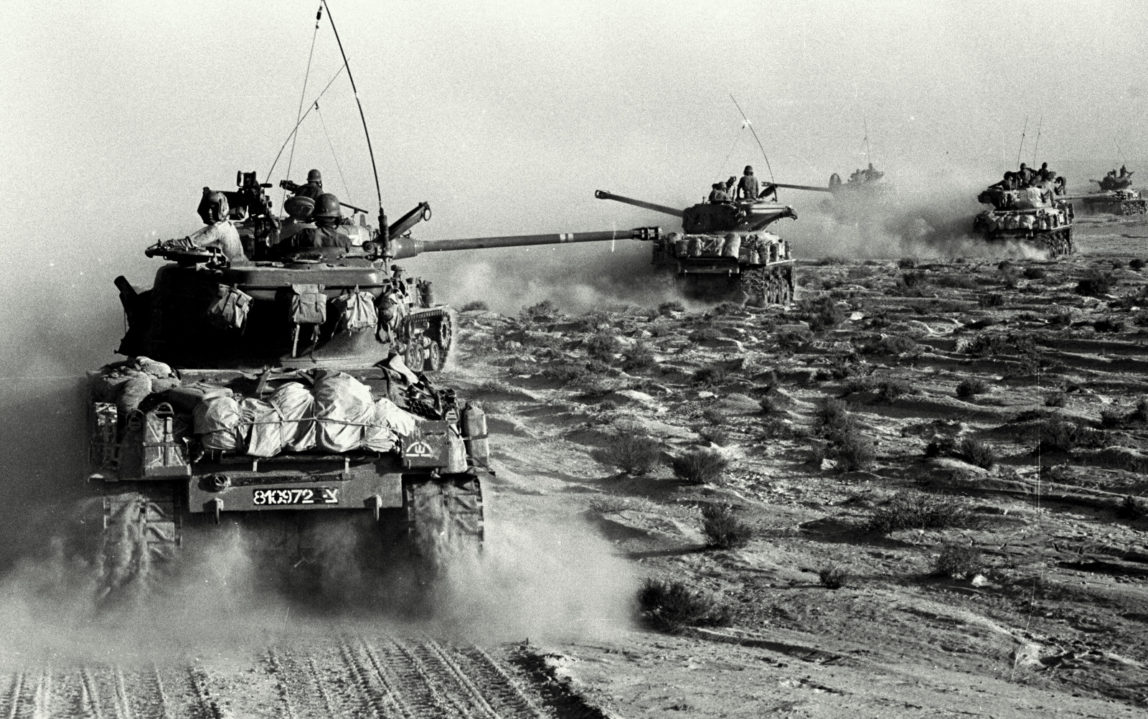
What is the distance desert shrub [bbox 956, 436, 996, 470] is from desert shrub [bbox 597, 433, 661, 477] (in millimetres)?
3310

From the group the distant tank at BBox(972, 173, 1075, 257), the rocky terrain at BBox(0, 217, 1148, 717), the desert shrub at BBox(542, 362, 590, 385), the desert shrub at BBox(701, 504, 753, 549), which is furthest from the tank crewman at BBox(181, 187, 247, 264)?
the distant tank at BBox(972, 173, 1075, 257)

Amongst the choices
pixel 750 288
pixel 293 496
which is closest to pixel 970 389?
pixel 293 496

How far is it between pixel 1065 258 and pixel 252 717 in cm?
4013

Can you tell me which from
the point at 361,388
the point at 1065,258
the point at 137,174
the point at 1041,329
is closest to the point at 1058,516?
the point at 361,388

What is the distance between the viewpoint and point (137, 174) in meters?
46.6

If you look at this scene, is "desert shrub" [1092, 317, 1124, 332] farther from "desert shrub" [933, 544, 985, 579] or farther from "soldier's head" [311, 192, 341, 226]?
"soldier's head" [311, 192, 341, 226]

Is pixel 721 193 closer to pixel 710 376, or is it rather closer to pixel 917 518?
pixel 710 376

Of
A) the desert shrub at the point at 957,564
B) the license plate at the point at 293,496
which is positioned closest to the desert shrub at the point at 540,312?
the desert shrub at the point at 957,564

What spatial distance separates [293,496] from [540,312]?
24.6 m

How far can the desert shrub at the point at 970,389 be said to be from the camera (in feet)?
67.4

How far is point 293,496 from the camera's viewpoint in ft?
35.6

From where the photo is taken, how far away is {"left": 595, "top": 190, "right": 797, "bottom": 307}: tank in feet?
112

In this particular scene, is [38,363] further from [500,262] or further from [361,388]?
[500,262]

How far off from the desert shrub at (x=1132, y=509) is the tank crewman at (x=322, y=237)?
7.28m
